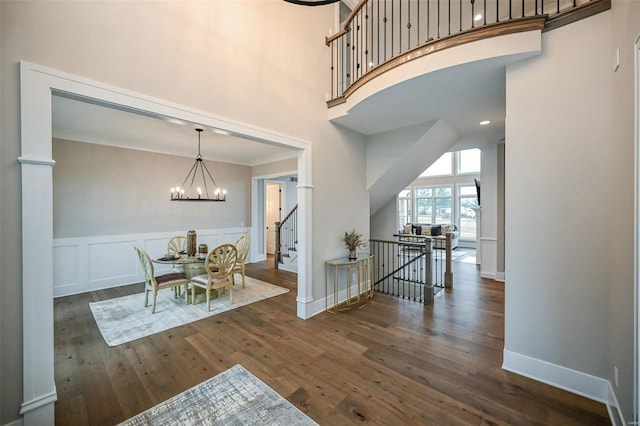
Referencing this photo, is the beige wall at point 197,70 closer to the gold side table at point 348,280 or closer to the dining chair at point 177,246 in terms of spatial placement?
the gold side table at point 348,280

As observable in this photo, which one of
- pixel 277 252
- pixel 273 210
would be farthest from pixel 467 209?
pixel 277 252

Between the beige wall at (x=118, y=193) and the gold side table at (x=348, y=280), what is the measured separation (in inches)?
159

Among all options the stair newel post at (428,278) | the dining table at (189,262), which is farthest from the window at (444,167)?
the dining table at (189,262)

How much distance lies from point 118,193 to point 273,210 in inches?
187

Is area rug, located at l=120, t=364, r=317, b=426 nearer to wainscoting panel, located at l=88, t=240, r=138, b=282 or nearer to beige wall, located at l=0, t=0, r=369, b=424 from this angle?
beige wall, located at l=0, t=0, r=369, b=424

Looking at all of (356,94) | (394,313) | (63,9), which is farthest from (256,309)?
(63,9)

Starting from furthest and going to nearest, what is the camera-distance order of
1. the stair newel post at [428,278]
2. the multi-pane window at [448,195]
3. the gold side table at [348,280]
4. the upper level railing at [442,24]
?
the multi-pane window at [448,195]
the stair newel post at [428,278]
the gold side table at [348,280]
the upper level railing at [442,24]

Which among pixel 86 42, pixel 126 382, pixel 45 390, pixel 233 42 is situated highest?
pixel 233 42

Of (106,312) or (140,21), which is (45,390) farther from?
(140,21)

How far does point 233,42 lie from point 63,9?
135 cm

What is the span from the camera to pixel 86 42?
5.85 ft

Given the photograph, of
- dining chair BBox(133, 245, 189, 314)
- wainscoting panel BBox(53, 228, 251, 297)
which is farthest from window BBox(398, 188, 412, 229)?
dining chair BBox(133, 245, 189, 314)

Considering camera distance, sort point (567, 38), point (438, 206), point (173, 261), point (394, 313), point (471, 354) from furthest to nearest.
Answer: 1. point (438, 206)
2. point (173, 261)
3. point (394, 313)
4. point (471, 354)
5. point (567, 38)

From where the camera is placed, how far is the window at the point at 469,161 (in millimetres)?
10438
